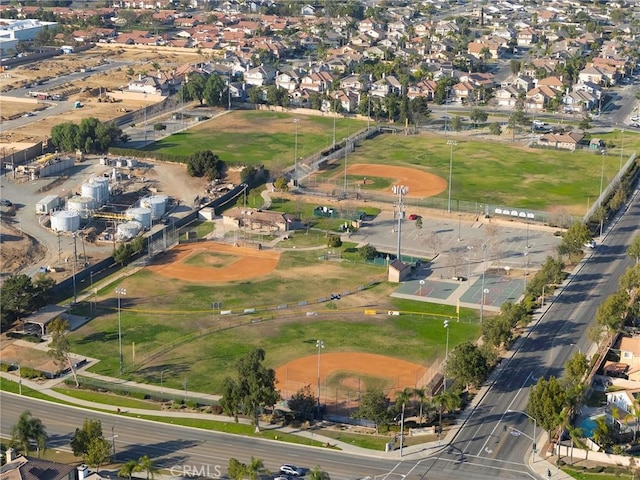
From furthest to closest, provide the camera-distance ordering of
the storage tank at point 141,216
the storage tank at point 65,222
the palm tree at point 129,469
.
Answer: the storage tank at point 141,216 → the storage tank at point 65,222 → the palm tree at point 129,469

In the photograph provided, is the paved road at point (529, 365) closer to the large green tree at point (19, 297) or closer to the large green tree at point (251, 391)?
the large green tree at point (251, 391)

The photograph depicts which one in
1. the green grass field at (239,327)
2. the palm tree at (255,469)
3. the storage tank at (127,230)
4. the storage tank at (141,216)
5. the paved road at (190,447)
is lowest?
the paved road at (190,447)

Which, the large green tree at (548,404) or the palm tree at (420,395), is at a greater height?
the large green tree at (548,404)

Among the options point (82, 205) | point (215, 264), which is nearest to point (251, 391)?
point (215, 264)

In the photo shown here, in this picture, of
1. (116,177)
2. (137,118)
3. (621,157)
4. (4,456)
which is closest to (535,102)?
(621,157)

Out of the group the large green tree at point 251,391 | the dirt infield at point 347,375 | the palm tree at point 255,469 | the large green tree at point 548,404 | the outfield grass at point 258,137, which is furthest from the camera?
the outfield grass at point 258,137

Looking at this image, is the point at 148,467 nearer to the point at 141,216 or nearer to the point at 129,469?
the point at 129,469

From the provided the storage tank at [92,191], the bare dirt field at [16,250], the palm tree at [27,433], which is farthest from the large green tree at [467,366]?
the storage tank at [92,191]
